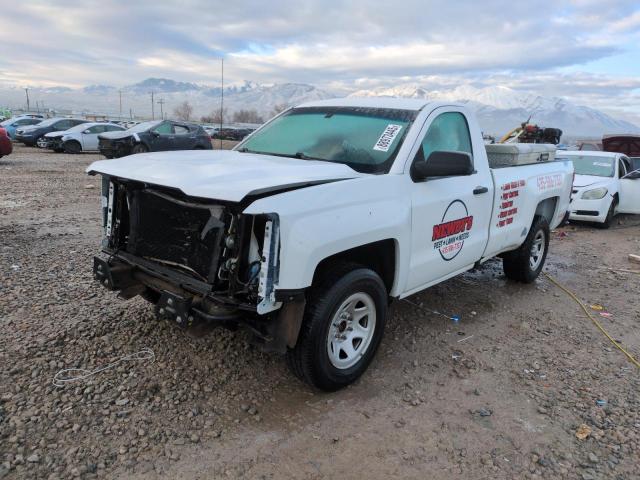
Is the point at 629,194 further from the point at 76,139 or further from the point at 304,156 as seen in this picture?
the point at 76,139

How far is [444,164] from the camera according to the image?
3432 millimetres

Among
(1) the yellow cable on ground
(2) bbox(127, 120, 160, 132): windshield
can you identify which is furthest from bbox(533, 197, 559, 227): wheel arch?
(2) bbox(127, 120, 160, 132): windshield

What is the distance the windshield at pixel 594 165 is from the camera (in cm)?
1092

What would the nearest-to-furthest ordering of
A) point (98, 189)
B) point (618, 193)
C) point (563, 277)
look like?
point (563, 277) < point (618, 193) < point (98, 189)

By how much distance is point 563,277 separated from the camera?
6.58 m

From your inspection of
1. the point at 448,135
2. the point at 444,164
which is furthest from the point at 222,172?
the point at 448,135

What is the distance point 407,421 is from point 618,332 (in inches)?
115

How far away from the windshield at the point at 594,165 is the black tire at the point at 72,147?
18458mm

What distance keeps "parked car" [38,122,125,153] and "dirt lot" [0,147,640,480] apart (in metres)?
16.9

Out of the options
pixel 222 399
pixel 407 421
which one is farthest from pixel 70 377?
pixel 407 421

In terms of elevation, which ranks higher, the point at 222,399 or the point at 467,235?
the point at 467,235

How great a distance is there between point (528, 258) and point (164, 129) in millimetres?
14012

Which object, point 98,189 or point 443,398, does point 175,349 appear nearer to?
point 443,398

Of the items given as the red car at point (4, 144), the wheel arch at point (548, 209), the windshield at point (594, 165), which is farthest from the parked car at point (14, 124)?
the wheel arch at point (548, 209)
